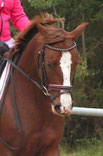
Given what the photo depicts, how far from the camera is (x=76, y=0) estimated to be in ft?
45.6

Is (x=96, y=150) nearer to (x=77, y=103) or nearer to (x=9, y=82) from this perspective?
(x=9, y=82)

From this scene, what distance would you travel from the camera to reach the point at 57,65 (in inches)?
177

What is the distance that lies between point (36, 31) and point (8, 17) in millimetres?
822

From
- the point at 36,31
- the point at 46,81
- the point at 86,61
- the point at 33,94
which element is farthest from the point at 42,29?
the point at 86,61

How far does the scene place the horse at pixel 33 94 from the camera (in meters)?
4.68

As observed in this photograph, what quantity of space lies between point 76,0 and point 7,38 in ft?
27.7

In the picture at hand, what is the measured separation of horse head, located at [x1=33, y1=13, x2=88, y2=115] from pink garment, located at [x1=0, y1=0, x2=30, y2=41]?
3.34 ft

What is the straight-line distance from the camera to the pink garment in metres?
5.69

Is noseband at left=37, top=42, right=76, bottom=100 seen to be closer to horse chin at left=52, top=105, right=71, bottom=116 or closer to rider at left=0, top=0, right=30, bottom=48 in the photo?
horse chin at left=52, top=105, right=71, bottom=116

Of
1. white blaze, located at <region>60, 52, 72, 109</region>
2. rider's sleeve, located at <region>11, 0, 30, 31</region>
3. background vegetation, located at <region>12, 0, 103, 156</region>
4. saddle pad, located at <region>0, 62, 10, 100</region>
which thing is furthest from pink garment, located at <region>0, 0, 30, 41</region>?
background vegetation, located at <region>12, 0, 103, 156</region>

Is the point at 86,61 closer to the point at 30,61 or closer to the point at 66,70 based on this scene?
the point at 30,61

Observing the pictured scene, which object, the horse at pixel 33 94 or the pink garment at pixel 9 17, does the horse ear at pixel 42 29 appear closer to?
the horse at pixel 33 94

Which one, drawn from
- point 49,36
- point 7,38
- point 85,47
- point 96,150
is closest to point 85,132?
point 85,47

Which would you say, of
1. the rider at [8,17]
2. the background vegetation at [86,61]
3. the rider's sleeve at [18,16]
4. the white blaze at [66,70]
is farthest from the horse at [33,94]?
the background vegetation at [86,61]
